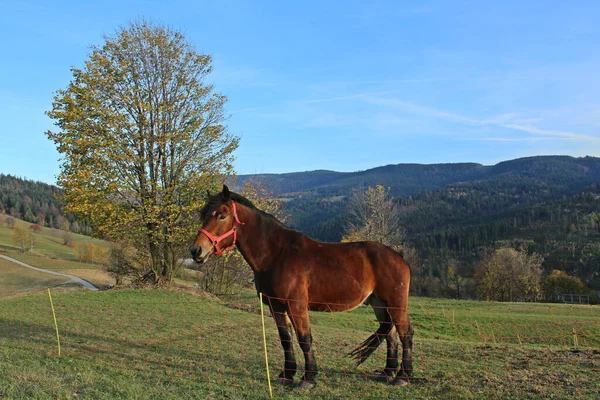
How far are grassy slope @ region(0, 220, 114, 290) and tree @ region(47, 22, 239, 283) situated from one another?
95.0 ft

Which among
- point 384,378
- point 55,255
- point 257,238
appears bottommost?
point 55,255

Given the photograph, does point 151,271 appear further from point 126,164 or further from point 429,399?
point 429,399

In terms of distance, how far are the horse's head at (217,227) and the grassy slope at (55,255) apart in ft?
143

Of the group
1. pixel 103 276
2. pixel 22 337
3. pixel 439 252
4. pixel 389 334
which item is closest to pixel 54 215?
pixel 103 276

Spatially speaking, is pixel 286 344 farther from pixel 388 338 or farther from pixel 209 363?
pixel 209 363

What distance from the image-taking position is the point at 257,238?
6.97 m

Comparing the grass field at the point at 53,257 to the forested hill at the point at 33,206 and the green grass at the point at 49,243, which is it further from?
the forested hill at the point at 33,206

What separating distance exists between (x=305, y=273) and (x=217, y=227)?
160 cm

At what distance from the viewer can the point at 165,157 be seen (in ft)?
69.7

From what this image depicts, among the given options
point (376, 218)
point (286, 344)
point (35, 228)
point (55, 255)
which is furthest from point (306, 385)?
point (35, 228)

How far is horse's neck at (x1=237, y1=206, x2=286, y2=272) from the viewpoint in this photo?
6.86 m

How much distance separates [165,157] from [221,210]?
15668 mm

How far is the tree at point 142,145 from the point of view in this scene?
19.4 m

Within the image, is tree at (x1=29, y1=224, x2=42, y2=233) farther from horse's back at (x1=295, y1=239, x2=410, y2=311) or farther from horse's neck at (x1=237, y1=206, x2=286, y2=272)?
horse's back at (x1=295, y1=239, x2=410, y2=311)
